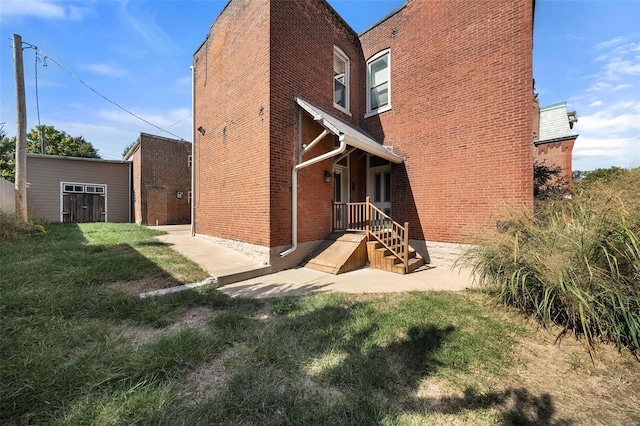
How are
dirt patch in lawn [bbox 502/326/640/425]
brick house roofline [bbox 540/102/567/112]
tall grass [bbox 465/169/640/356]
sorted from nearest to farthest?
dirt patch in lawn [bbox 502/326/640/425] → tall grass [bbox 465/169/640/356] → brick house roofline [bbox 540/102/567/112]

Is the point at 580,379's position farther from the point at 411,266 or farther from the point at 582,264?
the point at 411,266

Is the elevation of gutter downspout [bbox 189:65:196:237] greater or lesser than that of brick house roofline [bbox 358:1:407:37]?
lesser

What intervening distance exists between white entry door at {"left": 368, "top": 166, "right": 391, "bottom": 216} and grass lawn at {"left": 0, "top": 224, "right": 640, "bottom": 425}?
556 centimetres

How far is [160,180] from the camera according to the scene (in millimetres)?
17062

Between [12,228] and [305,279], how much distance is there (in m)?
9.92

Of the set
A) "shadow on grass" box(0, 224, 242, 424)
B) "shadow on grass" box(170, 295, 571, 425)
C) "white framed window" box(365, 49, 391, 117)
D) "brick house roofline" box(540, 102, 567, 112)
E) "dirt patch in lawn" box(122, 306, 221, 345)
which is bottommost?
"shadow on grass" box(170, 295, 571, 425)

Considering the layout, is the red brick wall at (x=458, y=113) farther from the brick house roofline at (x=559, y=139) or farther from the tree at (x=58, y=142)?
the tree at (x=58, y=142)

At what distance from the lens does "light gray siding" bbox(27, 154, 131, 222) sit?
14.8 metres

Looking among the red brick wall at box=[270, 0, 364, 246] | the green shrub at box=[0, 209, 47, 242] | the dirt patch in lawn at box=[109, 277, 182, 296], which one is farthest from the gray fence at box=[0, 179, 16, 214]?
the red brick wall at box=[270, 0, 364, 246]

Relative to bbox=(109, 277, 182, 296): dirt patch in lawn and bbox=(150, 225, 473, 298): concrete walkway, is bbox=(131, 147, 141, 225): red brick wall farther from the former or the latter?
bbox=(109, 277, 182, 296): dirt patch in lawn

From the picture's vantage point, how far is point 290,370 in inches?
100

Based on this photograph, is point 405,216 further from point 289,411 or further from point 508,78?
point 289,411

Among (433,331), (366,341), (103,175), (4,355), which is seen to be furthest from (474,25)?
(103,175)

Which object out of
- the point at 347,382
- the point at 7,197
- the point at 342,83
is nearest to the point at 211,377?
the point at 347,382
